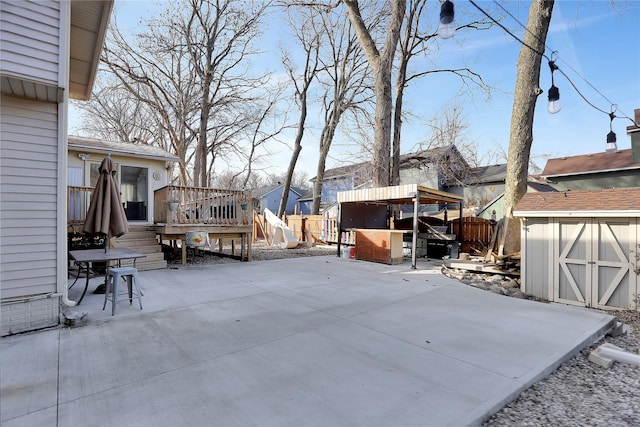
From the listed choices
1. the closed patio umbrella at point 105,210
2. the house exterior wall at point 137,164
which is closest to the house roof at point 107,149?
the house exterior wall at point 137,164

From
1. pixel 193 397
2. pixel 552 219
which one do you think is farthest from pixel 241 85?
pixel 193 397

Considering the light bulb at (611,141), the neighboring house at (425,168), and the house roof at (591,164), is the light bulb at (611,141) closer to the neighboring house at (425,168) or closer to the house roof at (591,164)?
the house roof at (591,164)

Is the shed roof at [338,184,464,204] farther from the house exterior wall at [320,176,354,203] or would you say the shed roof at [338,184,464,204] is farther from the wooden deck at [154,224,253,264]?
the house exterior wall at [320,176,354,203]

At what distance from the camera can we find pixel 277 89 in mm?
19406

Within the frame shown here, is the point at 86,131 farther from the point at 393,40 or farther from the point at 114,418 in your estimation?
the point at 114,418

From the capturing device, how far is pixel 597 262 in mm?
5039

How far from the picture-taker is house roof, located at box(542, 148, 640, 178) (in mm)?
12450

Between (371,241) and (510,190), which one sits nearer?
(510,190)

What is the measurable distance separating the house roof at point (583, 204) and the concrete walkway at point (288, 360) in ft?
5.30

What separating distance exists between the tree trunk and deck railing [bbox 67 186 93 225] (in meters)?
10.4

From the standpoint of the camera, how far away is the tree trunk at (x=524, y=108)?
23.7ft

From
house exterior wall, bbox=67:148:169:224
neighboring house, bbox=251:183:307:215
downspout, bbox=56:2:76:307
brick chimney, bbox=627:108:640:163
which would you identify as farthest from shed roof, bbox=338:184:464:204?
neighboring house, bbox=251:183:307:215

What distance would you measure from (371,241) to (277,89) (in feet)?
45.1

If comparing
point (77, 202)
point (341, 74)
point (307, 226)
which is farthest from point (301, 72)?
point (77, 202)
